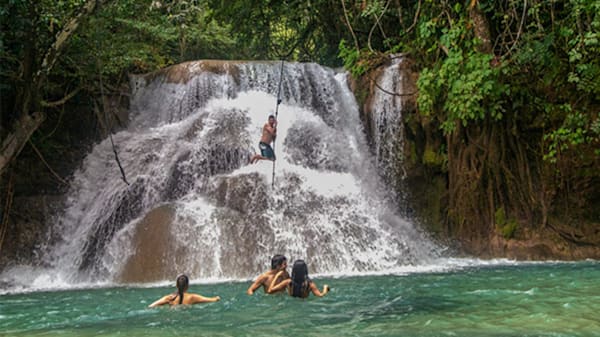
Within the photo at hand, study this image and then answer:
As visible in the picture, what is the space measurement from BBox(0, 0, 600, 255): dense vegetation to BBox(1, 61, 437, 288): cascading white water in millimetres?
1075

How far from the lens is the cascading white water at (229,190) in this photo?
1040 cm

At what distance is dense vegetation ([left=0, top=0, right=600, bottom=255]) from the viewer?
10.4 m

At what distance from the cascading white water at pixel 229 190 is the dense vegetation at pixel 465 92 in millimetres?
1075

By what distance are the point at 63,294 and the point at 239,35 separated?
10.6m

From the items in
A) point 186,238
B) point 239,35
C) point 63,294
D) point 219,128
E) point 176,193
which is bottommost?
point 63,294

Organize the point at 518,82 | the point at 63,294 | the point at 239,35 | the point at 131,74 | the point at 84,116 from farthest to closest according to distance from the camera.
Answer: the point at 239,35 → the point at 131,74 → the point at 84,116 → the point at 518,82 → the point at 63,294

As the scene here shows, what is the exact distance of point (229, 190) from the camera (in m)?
11.4

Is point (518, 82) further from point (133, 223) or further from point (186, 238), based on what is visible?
point (133, 223)

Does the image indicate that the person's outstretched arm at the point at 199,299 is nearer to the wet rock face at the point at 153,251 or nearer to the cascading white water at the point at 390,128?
the wet rock face at the point at 153,251

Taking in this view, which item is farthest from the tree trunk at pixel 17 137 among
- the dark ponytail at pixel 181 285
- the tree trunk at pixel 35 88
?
the dark ponytail at pixel 181 285

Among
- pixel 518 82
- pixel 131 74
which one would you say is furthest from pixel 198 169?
pixel 518 82

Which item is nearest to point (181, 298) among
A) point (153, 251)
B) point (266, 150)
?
point (153, 251)

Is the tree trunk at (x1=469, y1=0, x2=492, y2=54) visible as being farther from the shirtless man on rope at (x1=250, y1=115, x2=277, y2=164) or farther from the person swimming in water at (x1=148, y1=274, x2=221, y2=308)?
the person swimming in water at (x1=148, y1=274, x2=221, y2=308)

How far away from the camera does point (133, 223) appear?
10867 millimetres
